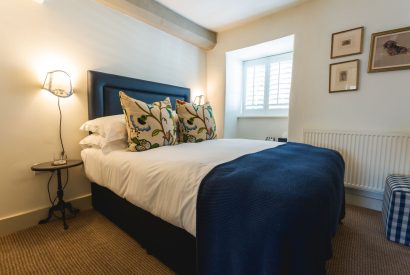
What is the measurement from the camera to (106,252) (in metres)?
1.37

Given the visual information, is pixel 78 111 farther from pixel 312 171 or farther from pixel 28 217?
pixel 312 171

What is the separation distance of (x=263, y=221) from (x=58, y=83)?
1.92m

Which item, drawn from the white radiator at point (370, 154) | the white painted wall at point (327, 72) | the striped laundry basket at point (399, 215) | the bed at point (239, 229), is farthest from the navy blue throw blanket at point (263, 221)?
the white painted wall at point (327, 72)

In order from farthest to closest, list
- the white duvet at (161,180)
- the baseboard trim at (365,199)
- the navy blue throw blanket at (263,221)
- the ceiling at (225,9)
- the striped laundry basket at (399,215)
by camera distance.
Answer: the ceiling at (225,9) < the baseboard trim at (365,199) < the striped laundry basket at (399,215) < the white duvet at (161,180) < the navy blue throw blanket at (263,221)

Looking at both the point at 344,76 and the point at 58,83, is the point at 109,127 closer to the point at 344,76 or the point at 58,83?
the point at 58,83

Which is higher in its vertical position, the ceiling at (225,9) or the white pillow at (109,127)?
the ceiling at (225,9)

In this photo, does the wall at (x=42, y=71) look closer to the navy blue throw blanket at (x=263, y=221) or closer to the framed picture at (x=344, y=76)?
the navy blue throw blanket at (x=263, y=221)

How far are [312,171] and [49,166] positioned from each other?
1.89 meters

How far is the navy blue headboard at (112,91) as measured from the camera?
1948 millimetres

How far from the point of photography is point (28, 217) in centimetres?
166

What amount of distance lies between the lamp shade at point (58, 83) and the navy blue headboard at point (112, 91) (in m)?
0.23

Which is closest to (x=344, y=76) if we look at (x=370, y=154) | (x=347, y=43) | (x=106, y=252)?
(x=347, y=43)

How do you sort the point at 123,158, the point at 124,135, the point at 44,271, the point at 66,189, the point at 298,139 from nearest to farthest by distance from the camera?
the point at 44,271, the point at 123,158, the point at 124,135, the point at 66,189, the point at 298,139

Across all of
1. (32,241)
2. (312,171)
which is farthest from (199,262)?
(32,241)
